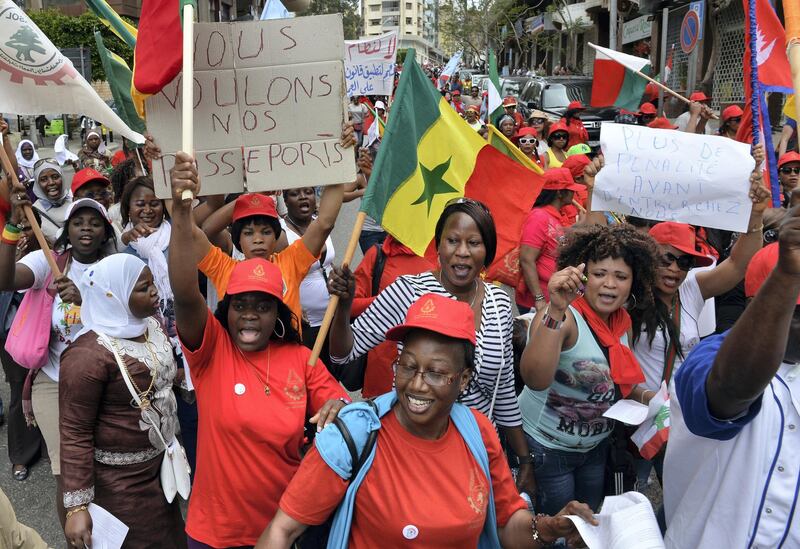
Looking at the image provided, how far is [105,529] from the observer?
2.58 metres

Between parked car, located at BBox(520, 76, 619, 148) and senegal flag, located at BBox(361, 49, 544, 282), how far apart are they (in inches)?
489

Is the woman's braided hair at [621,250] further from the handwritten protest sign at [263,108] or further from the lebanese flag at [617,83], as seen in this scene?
the lebanese flag at [617,83]

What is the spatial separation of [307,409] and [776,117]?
47.8 ft

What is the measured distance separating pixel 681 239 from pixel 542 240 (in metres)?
1.22

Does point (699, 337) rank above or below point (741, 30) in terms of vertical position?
below

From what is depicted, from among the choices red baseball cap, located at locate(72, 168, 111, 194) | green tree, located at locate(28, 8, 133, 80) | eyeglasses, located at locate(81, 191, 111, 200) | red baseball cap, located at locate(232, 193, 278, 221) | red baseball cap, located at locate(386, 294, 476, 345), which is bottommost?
red baseball cap, located at locate(386, 294, 476, 345)

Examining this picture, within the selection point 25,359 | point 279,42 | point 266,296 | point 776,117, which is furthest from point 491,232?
point 776,117

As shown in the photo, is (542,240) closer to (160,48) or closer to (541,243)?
(541,243)

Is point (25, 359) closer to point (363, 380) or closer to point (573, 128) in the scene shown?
point (363, 380)

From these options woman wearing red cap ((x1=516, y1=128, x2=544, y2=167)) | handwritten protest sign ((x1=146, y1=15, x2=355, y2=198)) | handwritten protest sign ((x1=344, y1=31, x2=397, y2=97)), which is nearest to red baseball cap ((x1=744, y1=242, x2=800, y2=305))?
handwritten protest sign ((x1=146, y1=15, x2=355, y2=198))

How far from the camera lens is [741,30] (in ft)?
57.0

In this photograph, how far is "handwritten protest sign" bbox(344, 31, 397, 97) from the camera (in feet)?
28.9

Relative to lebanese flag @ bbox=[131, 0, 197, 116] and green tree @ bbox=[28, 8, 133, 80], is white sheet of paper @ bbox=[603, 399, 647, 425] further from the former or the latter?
green tree @ bbox=[28, 8, 133, 80]

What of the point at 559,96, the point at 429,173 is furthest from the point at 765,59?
the point at 559,96
